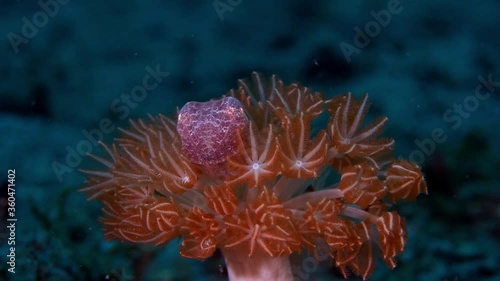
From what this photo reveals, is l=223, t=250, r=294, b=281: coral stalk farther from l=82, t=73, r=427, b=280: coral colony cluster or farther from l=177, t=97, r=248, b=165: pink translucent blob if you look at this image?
l=177, t=97, r=248, b=165: pink translucent blob

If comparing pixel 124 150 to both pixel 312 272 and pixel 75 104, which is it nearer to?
pixel 312 272

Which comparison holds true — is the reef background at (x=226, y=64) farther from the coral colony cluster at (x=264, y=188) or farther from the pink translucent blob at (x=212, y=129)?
the pink translucent blob at (x=212, y=129)

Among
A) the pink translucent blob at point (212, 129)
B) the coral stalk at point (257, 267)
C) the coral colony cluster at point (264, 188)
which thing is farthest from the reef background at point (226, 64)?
the pink translucent blob at point (212, 129)

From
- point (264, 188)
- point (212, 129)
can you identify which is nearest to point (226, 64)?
point (212, 129)

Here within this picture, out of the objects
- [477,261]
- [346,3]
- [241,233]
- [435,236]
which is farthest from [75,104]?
[477,261]

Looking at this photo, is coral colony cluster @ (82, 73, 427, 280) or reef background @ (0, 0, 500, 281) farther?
reef background @ (0, 0, 500, 281)

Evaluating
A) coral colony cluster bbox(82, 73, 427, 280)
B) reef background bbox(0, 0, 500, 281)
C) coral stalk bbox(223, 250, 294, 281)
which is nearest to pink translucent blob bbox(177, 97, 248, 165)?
coral colony cluster bbox(82, 73, 427, 280)

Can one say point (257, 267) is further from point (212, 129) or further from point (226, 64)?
point (226, 64)
